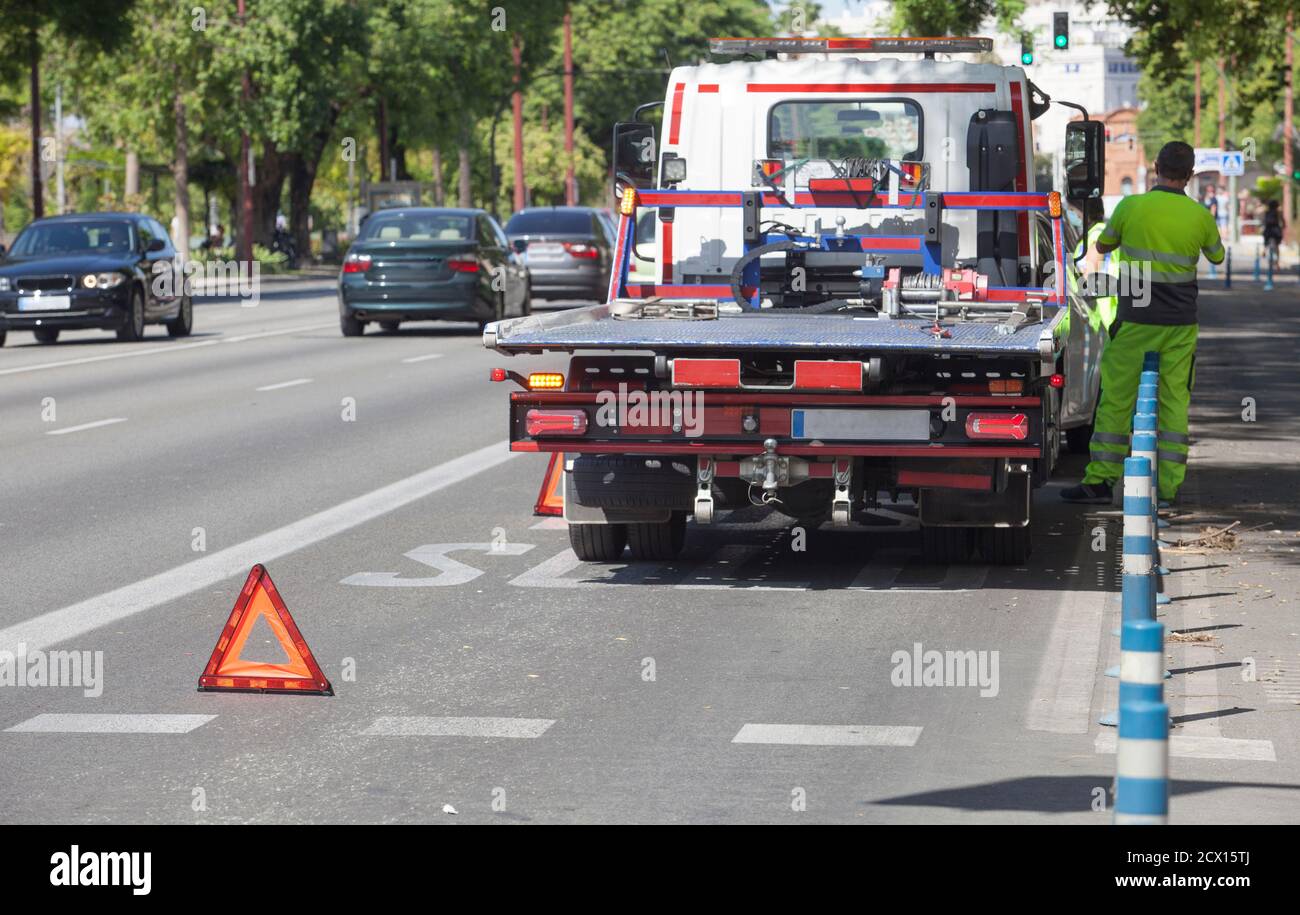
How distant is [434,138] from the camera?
69.1m

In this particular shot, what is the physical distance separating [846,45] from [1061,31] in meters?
16.3

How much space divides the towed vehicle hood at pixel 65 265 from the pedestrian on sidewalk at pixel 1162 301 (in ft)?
58.0

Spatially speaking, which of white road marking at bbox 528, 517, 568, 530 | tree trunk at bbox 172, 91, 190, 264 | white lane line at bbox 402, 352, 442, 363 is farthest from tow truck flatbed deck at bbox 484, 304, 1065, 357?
tree trunk at bbox 172, 91, 190, 264

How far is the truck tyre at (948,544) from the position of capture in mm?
10508

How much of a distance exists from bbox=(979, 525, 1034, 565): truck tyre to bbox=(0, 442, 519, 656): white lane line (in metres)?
3.36

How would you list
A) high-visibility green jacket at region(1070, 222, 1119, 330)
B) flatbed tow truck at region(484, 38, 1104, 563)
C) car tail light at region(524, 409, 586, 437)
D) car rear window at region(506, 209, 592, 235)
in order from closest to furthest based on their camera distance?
flatbed tow truck at region(484, 38, 1104, 563) → car tail light at region(524, 409, 586, 437) → high-visibility green jacket at region(1070, 222, 1119, 330) → car rear window at region(506, 209, 592, 235)

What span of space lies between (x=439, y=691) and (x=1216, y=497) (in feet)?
21.8

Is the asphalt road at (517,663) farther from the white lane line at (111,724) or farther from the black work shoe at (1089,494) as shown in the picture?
the black work shoe at (1089,494)

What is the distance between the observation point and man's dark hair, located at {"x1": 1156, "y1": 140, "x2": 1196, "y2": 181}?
473 inches

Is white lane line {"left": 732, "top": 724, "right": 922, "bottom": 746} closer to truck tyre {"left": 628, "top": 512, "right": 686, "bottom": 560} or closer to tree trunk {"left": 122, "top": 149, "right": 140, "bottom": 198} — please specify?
truck tyre {"left": 628, "top": 512, "right": 686, "bottom": 560}

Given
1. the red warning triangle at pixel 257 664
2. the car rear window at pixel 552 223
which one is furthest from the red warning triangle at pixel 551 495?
the car rear window at pixel 552 223

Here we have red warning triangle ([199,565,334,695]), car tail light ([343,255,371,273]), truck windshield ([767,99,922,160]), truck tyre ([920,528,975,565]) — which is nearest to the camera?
red warning triangle ([199,565,334,695])

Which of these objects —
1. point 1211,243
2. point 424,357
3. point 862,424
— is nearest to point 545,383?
point 862,424
